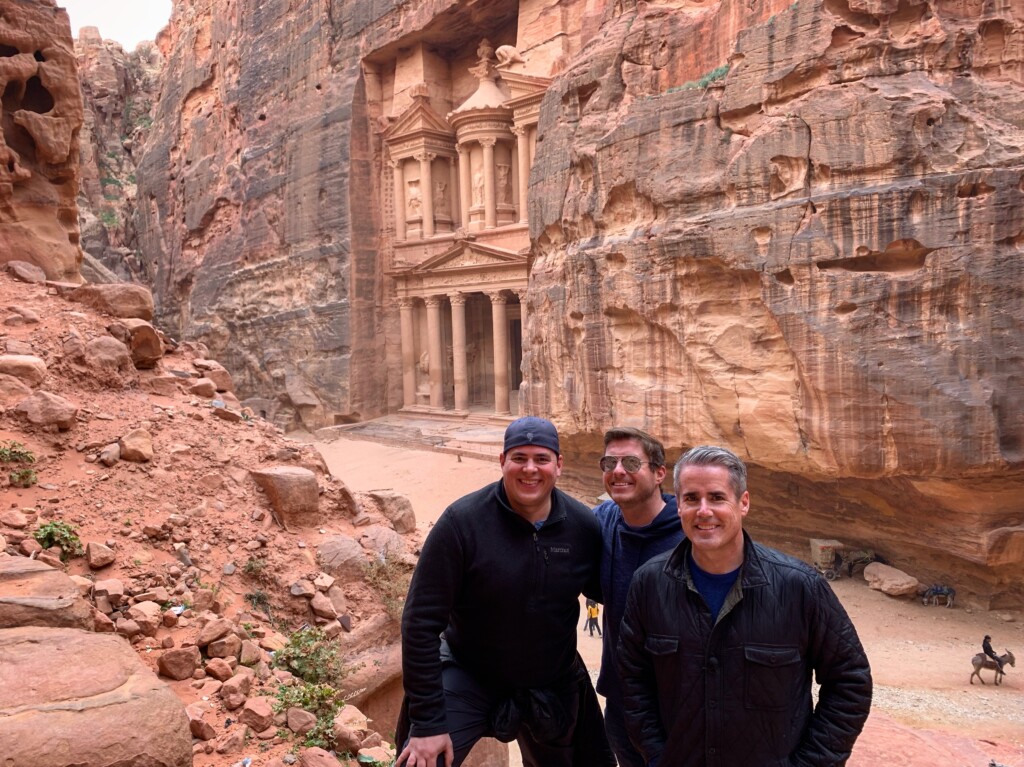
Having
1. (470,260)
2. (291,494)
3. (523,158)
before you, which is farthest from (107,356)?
(523,158)

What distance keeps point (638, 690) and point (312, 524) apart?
3860mm

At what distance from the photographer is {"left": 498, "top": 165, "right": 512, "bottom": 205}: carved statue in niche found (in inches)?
1089

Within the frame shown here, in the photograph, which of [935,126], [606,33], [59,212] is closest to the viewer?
[59,212]

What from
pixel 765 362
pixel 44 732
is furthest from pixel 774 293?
pixel 44 732

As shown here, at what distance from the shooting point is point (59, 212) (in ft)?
30.1

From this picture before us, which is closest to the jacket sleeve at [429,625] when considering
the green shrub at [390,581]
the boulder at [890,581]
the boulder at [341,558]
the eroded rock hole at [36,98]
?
the green shrub at [390,581]

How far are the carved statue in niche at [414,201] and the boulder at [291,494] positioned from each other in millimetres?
24491

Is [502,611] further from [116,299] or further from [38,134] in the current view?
[38,134]

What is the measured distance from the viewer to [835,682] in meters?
2.65

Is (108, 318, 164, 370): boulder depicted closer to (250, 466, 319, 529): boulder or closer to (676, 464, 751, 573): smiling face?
(250, 466, 319, 529): boulder

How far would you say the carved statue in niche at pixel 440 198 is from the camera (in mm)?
29500

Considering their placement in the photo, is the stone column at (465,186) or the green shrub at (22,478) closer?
the green shrub at (22,478)

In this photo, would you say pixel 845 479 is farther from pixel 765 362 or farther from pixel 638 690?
pixel 638 690

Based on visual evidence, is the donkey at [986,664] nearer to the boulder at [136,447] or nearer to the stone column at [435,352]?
the boulder at [136,447]
